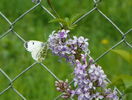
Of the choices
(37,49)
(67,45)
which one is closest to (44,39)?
(37,49)

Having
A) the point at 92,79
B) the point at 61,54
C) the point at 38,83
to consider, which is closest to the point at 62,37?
the point at 61,54

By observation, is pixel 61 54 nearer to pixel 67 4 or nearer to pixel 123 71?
pixel 123 71

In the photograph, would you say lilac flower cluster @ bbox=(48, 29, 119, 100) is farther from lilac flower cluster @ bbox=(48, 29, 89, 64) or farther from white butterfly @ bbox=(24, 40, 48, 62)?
white butterfly @ bbox=(24, 40, 48, 62)

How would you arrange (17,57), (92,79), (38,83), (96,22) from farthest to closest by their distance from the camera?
1. (96,22)
2. (17,57)
3. (38,83)
4. (92,79)

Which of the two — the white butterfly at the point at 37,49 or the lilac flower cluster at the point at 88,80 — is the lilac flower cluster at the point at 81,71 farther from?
the white butterfly at the point at 37,49

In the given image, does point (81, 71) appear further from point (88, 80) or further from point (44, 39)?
point (44, 39)

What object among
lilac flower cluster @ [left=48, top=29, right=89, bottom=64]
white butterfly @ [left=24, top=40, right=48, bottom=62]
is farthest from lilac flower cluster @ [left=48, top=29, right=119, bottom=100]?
white butterfly @ [left=24, top=40, right=48, bottom=62]
